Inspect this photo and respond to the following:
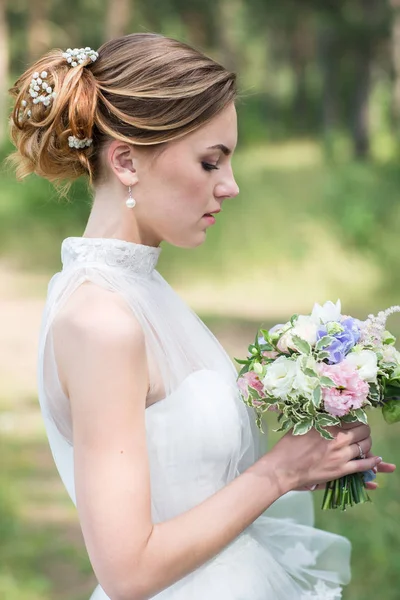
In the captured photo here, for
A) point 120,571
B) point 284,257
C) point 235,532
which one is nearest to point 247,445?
point 235,532

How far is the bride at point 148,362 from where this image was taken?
1.95 m

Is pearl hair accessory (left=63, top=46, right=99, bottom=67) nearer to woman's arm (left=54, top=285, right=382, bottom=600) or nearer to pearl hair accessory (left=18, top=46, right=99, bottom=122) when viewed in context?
pearl hair accessory (left=18, top=46, right=99, bottom=122)

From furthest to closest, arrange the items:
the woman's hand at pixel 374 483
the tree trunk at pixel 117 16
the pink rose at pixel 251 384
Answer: the tree trunk at pixel 117 16, the woman's hand at pixel 374 483, the pink rose at pixel 251 384

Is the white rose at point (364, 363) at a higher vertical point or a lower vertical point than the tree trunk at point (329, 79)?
higher

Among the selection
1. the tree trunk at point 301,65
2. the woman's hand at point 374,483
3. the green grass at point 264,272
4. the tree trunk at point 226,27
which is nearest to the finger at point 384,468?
the woman's hand at point 374,483

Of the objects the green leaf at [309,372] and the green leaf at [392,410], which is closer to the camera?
the green leaf at [309,372]

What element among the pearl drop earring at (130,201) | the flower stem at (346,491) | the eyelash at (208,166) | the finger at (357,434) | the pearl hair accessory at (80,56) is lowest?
the flower stem at (346,491)

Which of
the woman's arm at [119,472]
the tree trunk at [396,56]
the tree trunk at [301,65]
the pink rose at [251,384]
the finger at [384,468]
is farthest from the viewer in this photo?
the tree trunk at [301,65]

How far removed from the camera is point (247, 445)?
2.33 meters

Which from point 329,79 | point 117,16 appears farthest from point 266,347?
point 329,79

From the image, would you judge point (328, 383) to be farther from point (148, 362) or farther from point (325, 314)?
point (148, 362)

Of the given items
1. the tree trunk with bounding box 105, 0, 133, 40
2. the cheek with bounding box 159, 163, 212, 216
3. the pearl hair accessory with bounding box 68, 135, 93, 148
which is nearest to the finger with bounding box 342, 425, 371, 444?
the cheek with bounding box 159, 163, 212, 216

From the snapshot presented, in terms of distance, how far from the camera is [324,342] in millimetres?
2219

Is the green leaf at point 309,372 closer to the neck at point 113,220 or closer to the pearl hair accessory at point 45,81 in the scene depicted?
the neck at point 113,220
